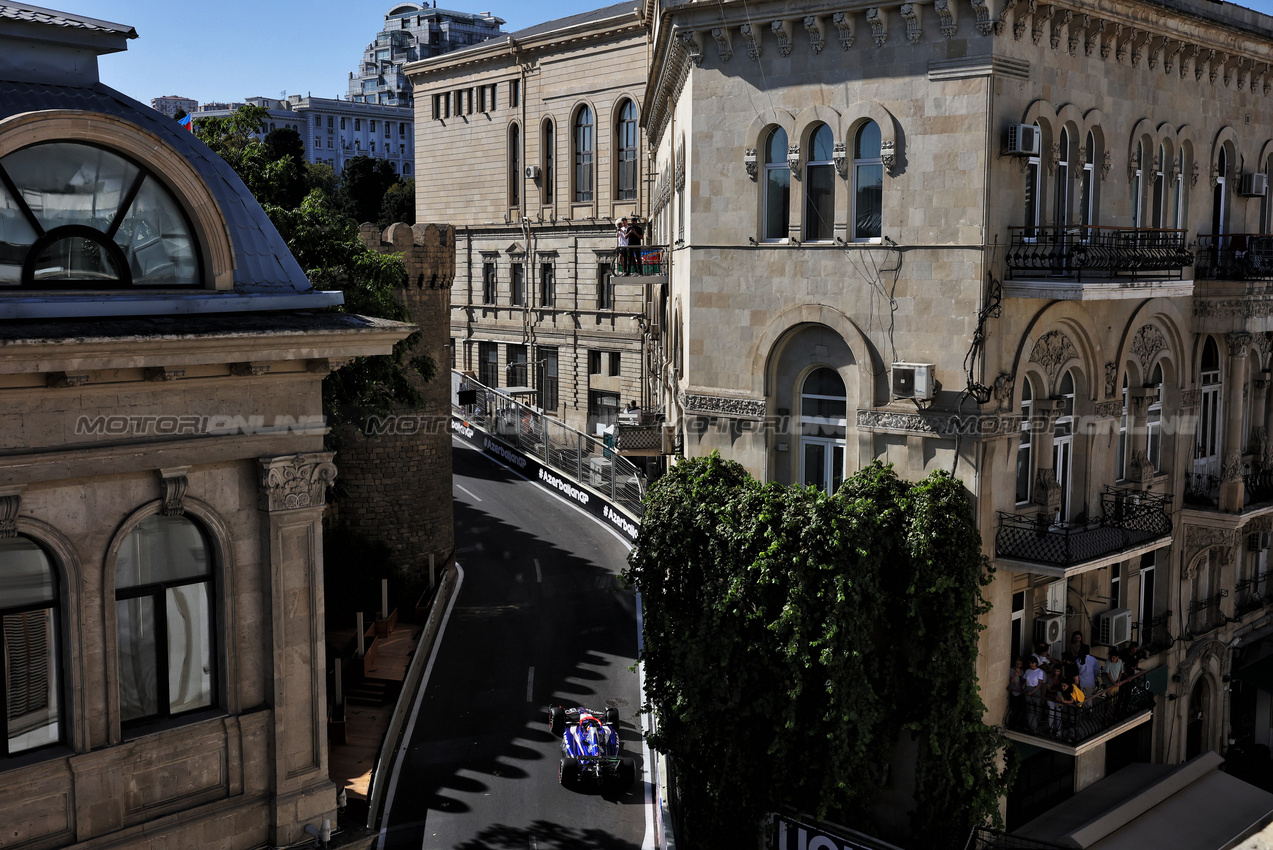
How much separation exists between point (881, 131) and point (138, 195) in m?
12.9

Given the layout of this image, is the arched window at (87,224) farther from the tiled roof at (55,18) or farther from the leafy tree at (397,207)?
the leafy tree at (397,207)

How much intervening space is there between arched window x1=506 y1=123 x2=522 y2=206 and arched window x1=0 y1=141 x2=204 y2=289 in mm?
47543

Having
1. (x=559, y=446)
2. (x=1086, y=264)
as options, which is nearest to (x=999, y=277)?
(x=1086, y=264)

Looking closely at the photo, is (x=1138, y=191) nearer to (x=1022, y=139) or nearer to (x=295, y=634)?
(x=1022, y=139)

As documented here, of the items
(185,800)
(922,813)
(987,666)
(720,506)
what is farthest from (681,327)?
(185,800)

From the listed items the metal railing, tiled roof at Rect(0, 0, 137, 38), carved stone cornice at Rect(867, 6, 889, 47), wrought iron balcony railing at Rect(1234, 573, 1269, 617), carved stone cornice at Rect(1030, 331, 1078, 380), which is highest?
carved stone cornice at Rect(867, 6, 889, 47)

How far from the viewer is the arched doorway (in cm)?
2878

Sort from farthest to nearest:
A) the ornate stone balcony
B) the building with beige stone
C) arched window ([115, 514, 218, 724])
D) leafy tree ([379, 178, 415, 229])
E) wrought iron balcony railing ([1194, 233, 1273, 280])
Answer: leafy tree ([379, 178, 415, 229])
wrought iron balcony railing ([1194, 233, 1273, 280])
the ornate stone balcony
arched window ([115, 514, 218, 724])
the building with beige stone

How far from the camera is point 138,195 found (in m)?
12.2

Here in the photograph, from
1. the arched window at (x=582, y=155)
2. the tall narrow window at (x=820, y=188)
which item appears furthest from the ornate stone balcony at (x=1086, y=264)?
the arched window at (x=582, y=155)

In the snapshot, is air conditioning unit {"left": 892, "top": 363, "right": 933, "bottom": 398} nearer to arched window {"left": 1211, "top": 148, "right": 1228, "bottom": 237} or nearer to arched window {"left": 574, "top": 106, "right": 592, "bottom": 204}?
arched window {"left": 1211, "top": 148, "right": 1228, "bottom": 237}

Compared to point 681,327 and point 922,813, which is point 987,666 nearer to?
point 922,813

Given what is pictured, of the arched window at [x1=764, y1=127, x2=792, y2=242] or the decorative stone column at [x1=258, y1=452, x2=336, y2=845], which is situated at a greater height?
the arched window at [x1=764, y1=127, x2=792, y2=242]

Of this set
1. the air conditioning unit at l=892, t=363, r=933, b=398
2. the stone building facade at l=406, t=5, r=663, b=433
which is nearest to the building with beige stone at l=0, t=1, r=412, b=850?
the air conditioning unit at l=892, t=363, r=933, b=398
